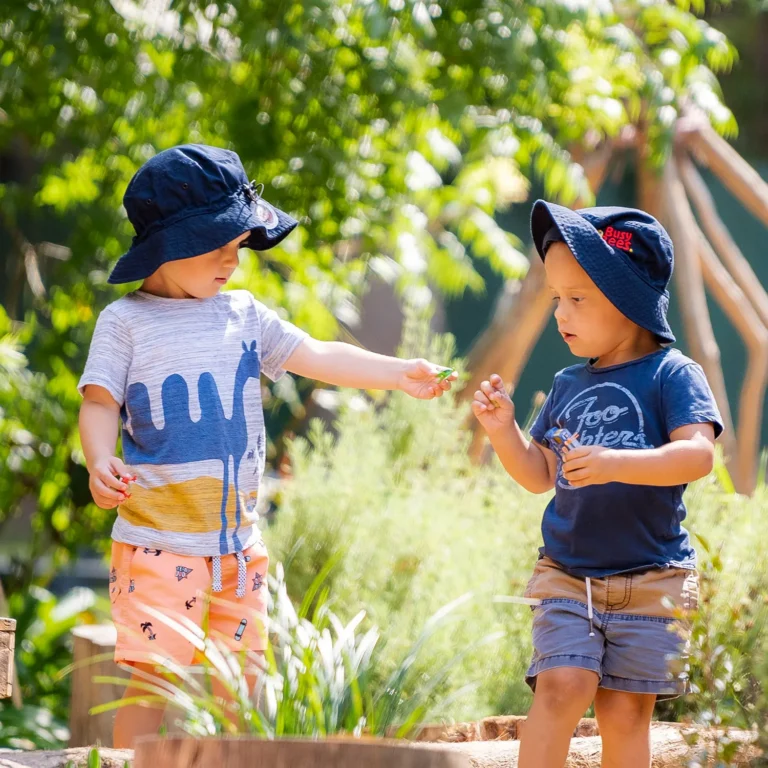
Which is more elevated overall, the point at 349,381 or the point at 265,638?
the point at 349,381

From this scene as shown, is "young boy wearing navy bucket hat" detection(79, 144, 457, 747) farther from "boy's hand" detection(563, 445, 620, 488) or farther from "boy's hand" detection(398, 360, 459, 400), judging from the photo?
"boy's hand" detection(563, 445, 620, 488)

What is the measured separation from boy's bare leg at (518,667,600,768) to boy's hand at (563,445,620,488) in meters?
0.41

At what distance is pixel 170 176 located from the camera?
2424mm

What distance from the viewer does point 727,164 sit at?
6125mm

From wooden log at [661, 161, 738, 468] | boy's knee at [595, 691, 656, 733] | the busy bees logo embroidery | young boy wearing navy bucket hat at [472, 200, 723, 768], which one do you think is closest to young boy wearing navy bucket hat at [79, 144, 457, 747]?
young boy wearing navy bucket hat at [472, 200, 723, 768]

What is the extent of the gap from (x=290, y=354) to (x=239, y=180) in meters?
0.42

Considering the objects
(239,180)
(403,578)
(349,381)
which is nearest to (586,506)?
(349,381)

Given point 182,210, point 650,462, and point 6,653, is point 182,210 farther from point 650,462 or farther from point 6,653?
point 650,462

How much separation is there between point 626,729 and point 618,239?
101 centimetres

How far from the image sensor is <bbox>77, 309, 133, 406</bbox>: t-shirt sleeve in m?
2.36

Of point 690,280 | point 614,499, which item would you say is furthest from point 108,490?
point 690,280

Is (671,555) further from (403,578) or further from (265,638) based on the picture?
(403,578)

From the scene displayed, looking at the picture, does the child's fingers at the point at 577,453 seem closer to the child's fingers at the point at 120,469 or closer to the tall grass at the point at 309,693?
the tall grass at the point at 309,693

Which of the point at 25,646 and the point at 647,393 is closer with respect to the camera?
the point at 647,393
